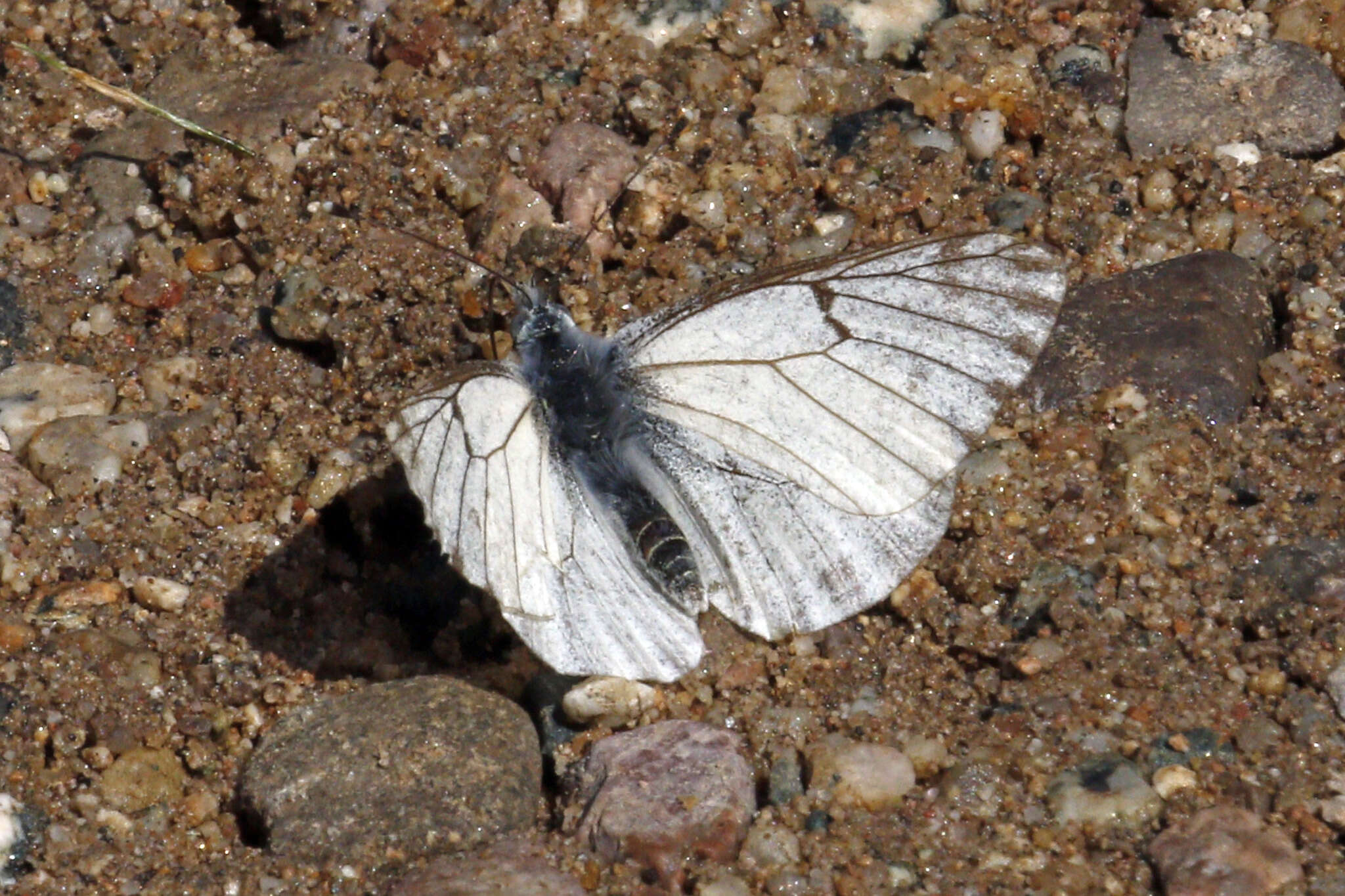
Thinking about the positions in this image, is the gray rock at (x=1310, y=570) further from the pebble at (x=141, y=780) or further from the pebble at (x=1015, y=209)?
the pebble at (x=141, y=780)

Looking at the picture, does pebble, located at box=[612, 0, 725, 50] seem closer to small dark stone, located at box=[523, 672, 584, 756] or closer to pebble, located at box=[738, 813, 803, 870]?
small dark stone, located at box=[523, 672, 584, 756]

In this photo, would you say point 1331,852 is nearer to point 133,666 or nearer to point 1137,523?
point 1137,523

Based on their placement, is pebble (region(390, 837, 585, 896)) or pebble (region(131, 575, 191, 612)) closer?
pebble (region(390, 837, 585, 896))

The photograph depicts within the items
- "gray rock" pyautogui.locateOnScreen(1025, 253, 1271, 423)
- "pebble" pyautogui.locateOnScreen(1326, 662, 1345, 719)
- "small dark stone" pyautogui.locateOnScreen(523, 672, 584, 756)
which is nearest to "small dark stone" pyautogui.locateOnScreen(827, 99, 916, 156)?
"gray rock" pyautogui.locateOnScreen(1025, 253, 1271, 423)

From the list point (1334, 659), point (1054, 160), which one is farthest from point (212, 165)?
point (1334, 659)

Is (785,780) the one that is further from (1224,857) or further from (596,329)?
(596,329)

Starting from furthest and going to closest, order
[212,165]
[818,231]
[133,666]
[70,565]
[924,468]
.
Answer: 1. [212,165]
2. [818,231]
3. [70,565]
4. [133,666]
5. [924,468]

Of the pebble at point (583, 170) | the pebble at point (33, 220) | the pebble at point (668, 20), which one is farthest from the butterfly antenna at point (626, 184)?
the pebble at point (33, 220)
